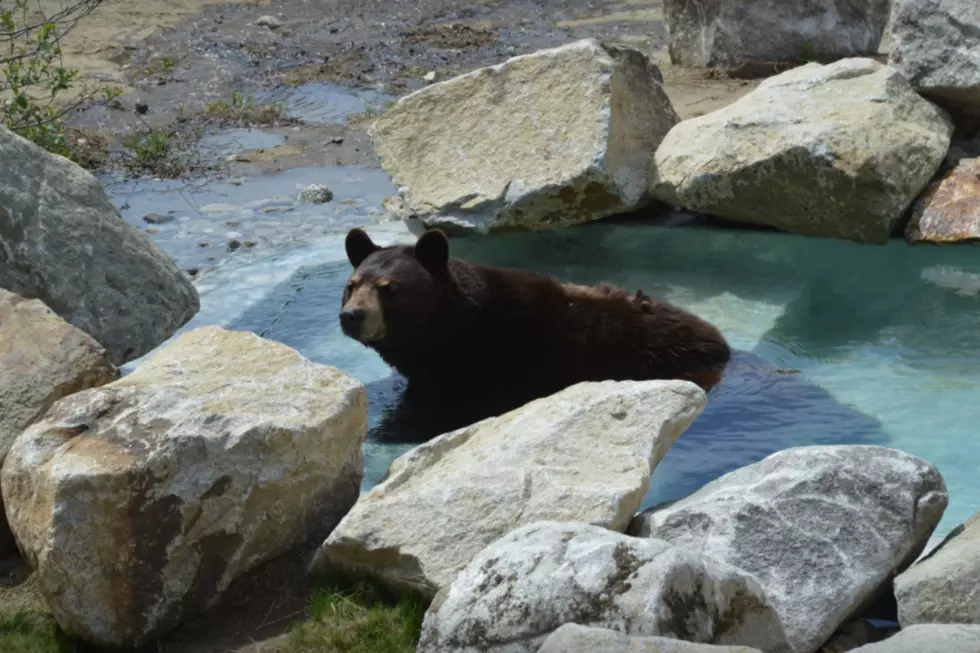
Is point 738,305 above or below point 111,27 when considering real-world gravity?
below

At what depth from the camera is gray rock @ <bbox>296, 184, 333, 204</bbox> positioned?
1099 cm

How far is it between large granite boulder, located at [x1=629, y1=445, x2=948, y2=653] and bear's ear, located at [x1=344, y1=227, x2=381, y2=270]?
2.51 meters

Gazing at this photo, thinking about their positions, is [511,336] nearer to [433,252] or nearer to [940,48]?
[433,252]

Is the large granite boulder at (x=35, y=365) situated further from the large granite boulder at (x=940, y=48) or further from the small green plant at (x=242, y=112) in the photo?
the small green plant at (x=242, y=112)

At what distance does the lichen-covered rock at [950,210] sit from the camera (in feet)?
28.7

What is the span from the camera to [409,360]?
684cm

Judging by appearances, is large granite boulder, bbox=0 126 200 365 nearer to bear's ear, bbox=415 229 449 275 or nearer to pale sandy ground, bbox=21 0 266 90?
bear's ear, bbox=415 229 449 275

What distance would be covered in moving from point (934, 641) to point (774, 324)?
460 cm

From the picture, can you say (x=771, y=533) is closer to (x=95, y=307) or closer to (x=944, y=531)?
(x=944, y=531)

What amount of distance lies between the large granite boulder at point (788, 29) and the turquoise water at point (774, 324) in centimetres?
468

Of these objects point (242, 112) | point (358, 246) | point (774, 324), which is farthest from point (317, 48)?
point (358, 246)

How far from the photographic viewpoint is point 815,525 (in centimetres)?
462

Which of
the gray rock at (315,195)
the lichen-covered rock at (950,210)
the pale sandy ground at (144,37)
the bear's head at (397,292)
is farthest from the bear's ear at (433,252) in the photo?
the pale sandy ground at (144,37)

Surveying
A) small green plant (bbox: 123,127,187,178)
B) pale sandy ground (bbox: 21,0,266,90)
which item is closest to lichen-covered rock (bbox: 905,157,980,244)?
small green plant (bbox: 123,127,187,178)
